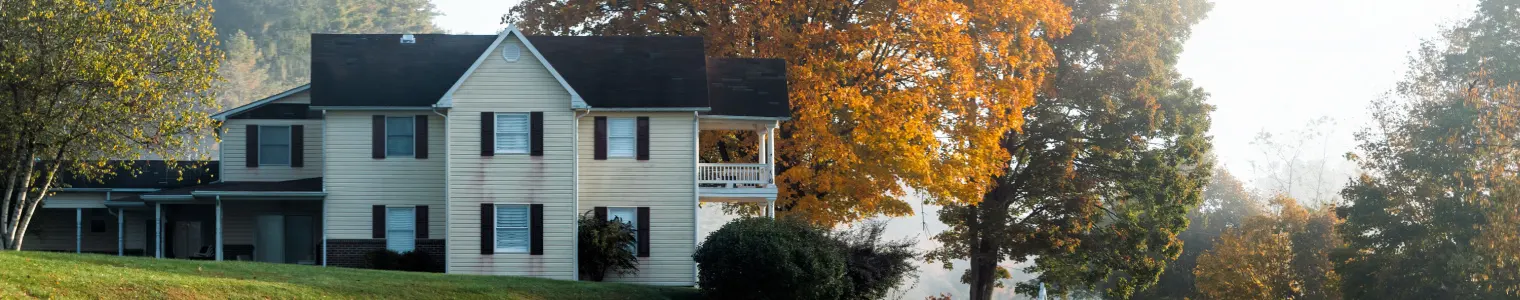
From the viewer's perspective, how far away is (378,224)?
124 ft

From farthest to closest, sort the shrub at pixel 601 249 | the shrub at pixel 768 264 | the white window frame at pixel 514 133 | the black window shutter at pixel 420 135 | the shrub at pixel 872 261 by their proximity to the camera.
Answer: the black window shutter at pixel 420 135
the shrub at pixel 601 249
the white window frame at pixel 514 133
the shrub at pixel 872 261
the shrub at pixel 768 264

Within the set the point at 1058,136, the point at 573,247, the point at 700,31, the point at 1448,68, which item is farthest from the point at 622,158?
the point at 1448,68

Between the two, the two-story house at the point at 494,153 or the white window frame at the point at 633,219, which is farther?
the white window frame at the point at 633,219

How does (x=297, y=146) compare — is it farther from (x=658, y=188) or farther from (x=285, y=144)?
(x=658, y=188)

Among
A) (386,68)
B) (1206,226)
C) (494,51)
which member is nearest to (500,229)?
(494,51)

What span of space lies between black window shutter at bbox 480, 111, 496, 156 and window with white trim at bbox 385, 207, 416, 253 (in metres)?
2.94

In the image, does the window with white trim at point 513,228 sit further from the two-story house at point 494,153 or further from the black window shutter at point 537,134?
the black window shutter at point 537,134

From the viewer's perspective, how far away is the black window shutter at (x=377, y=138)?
37.7m

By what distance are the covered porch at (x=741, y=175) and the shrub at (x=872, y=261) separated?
3970 millimetres

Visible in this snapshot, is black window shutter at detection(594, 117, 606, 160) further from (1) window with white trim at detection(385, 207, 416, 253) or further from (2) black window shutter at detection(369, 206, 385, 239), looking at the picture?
(2) black window shutter at detection(369, 206, 385, 239)

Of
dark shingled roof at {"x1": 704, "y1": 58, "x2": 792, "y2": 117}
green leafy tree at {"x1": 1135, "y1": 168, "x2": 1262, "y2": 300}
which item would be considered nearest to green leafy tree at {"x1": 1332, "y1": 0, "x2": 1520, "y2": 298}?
green leafy tree at {"x1": 1135, "y1": 168, "x2": 1262, "y2": 300}

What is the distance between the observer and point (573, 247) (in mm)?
36625

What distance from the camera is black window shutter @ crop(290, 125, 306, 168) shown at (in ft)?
136

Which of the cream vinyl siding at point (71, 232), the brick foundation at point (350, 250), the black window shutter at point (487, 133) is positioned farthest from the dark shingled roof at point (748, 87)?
the cream vinyl siding at point (71, 232)
